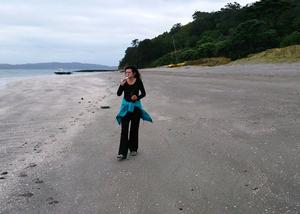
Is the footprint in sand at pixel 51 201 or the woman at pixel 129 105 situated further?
the woman at pixel 129 105

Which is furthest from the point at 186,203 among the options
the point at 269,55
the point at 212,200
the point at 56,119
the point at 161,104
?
the point at 269,55

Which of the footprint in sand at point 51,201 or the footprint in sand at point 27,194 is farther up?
the footprint in sand at point 51,201

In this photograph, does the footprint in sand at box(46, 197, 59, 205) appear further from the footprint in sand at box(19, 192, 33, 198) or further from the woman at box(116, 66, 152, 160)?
the woman at box(116, 66, 152, 160)

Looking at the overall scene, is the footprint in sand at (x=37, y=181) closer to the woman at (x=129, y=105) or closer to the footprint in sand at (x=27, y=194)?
the footprint in sand at (x=27, y=194)

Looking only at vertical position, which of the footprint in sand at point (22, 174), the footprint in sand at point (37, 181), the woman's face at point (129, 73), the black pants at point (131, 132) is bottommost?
the footprint in sand at point (22, 174)

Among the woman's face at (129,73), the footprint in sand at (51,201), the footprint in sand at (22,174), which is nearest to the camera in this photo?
the footprint in sand at (51,201)

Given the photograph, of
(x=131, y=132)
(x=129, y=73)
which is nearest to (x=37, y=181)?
(x=131, y=132)

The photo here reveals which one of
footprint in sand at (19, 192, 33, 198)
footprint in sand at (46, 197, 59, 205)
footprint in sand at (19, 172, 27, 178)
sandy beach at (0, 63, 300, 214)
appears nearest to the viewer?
sandy beach at (0, 63, 300, 214)

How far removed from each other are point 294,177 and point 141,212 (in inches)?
88.7

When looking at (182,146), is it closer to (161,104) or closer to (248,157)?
(248,157)

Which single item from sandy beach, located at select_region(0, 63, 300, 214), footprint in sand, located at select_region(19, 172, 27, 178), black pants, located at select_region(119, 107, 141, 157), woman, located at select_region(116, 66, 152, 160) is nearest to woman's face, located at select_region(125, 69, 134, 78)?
woman, located at select_region(116, 66, 152, 160)

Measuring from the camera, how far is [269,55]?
41969 mm

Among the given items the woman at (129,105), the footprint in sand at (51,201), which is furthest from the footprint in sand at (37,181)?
the woman at (129,105)

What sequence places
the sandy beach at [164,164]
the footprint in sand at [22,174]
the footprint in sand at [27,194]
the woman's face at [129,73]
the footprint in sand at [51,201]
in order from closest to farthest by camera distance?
the sandy beach at [164,164] < the footprint in sand at [51,201] < the footprint in sand at [27,194] < the footprint in sand at [22,174] < the woman's face at [129,73]
